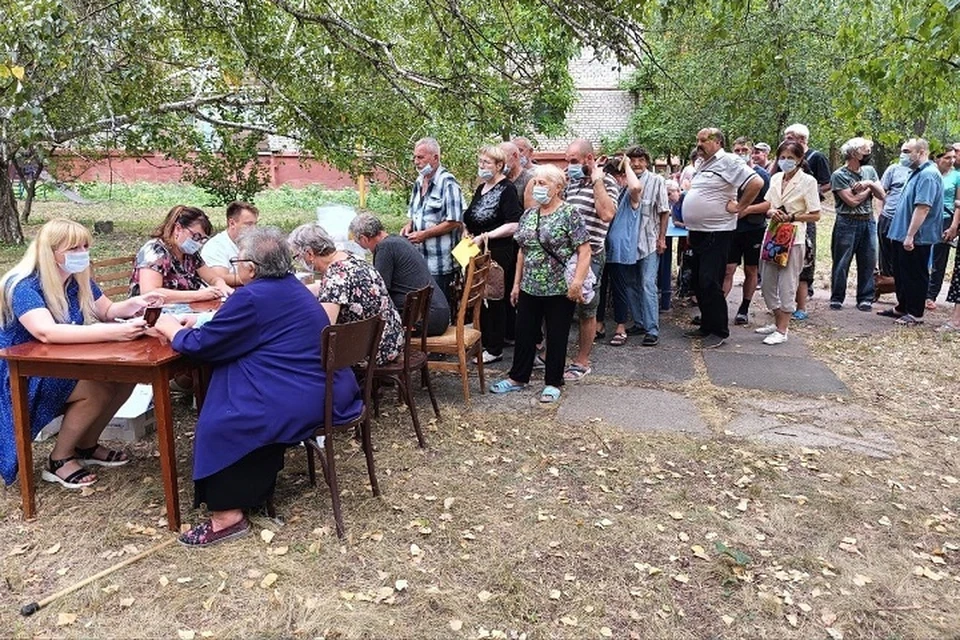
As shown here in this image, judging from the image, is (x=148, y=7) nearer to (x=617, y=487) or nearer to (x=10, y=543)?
(x=10, y=543)

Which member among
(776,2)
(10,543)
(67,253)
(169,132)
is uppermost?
(776,2)

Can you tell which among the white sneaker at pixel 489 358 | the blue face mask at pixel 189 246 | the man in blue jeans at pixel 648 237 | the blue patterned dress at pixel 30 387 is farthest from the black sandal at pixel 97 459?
Answer: the man in blue jeans at pixel 648 237

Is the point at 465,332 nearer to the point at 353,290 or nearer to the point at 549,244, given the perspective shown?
the point at 549,244

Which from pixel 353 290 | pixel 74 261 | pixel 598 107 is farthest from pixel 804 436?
pixel 598 107

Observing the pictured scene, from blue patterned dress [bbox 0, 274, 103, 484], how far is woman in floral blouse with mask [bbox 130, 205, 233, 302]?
0.68 meters

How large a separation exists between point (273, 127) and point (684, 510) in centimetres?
937

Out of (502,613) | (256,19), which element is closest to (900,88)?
(502,613)

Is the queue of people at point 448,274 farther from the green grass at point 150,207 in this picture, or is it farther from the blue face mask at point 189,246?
the green grass at point 150,207

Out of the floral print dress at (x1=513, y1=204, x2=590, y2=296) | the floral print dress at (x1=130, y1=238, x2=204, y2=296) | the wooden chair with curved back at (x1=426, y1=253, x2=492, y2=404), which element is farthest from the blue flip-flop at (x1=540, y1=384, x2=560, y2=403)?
the floral print dress at (x1=130, y1=238, x2=204, y2=296)

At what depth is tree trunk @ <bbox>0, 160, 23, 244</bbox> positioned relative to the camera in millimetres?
11680

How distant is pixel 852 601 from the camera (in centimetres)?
279

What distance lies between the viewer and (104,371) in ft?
9.85

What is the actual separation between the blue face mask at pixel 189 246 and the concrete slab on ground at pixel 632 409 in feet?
7.84

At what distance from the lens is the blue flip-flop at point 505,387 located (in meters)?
5.04
